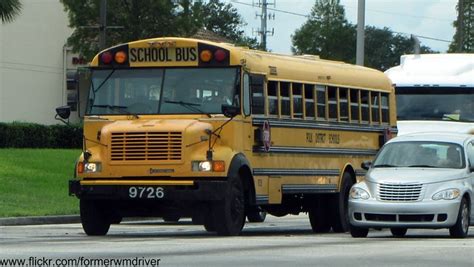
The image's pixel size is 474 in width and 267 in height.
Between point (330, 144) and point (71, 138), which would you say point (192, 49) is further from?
point (71, 138)

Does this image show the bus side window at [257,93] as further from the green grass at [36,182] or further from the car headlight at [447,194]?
the green grass at [36,182]

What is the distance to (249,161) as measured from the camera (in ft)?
66.6

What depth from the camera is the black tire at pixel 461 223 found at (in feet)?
64.5

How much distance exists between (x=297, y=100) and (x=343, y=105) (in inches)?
71.2

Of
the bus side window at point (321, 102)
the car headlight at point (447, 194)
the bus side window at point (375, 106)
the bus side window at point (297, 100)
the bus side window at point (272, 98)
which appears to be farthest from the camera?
the bus side window at point (375, 106)

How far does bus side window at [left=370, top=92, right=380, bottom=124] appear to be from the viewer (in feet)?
81.6

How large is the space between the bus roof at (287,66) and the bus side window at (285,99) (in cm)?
13

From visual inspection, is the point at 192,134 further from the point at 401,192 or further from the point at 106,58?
the point at 401,192

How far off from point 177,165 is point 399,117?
8.67 m

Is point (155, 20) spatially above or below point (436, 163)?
above

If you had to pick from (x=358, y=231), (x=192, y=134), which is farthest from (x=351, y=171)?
(x=192, y=134)

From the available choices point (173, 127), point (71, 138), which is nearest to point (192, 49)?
point (173, 127)

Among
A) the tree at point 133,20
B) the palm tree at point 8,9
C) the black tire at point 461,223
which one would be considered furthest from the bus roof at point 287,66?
the tree at point 133,20

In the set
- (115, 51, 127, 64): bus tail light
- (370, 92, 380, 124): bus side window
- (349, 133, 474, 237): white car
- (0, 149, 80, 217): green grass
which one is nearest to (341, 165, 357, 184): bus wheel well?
(370, 92, 380, 124): bus side window
